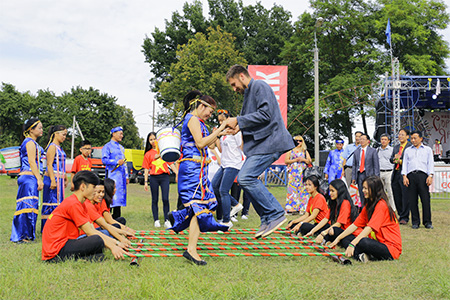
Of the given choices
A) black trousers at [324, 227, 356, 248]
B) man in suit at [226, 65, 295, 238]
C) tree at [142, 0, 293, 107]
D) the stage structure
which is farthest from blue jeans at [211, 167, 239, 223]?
tree at [142, 0, 293, 107]

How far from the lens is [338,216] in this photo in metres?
5.57

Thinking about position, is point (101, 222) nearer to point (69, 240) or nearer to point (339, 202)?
point (69, 240)

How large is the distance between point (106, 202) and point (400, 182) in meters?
5.89

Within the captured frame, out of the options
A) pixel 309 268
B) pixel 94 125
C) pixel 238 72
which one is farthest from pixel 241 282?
pixel 94 125

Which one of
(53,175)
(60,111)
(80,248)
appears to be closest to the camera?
(80,248)

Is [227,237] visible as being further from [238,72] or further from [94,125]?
[94,125]

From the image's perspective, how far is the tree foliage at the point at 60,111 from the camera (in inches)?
1981

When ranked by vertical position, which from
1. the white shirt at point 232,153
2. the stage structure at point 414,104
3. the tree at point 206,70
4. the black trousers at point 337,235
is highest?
the tree at point 206,70

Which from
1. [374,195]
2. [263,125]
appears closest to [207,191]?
[263,125]

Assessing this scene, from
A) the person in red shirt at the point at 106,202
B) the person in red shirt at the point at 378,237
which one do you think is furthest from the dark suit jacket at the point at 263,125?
the person in red shirt at the point at 106,202

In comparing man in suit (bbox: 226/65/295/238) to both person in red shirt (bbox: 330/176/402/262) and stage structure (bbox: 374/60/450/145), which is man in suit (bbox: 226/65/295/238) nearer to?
person in red shirt (bbox: 330/176/402/262)

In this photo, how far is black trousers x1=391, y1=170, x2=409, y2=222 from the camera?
786 cm

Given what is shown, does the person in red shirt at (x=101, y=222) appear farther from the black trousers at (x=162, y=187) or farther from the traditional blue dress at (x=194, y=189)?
the black trousers at (x=162, y=187)

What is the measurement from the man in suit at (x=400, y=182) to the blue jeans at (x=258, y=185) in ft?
14.6
